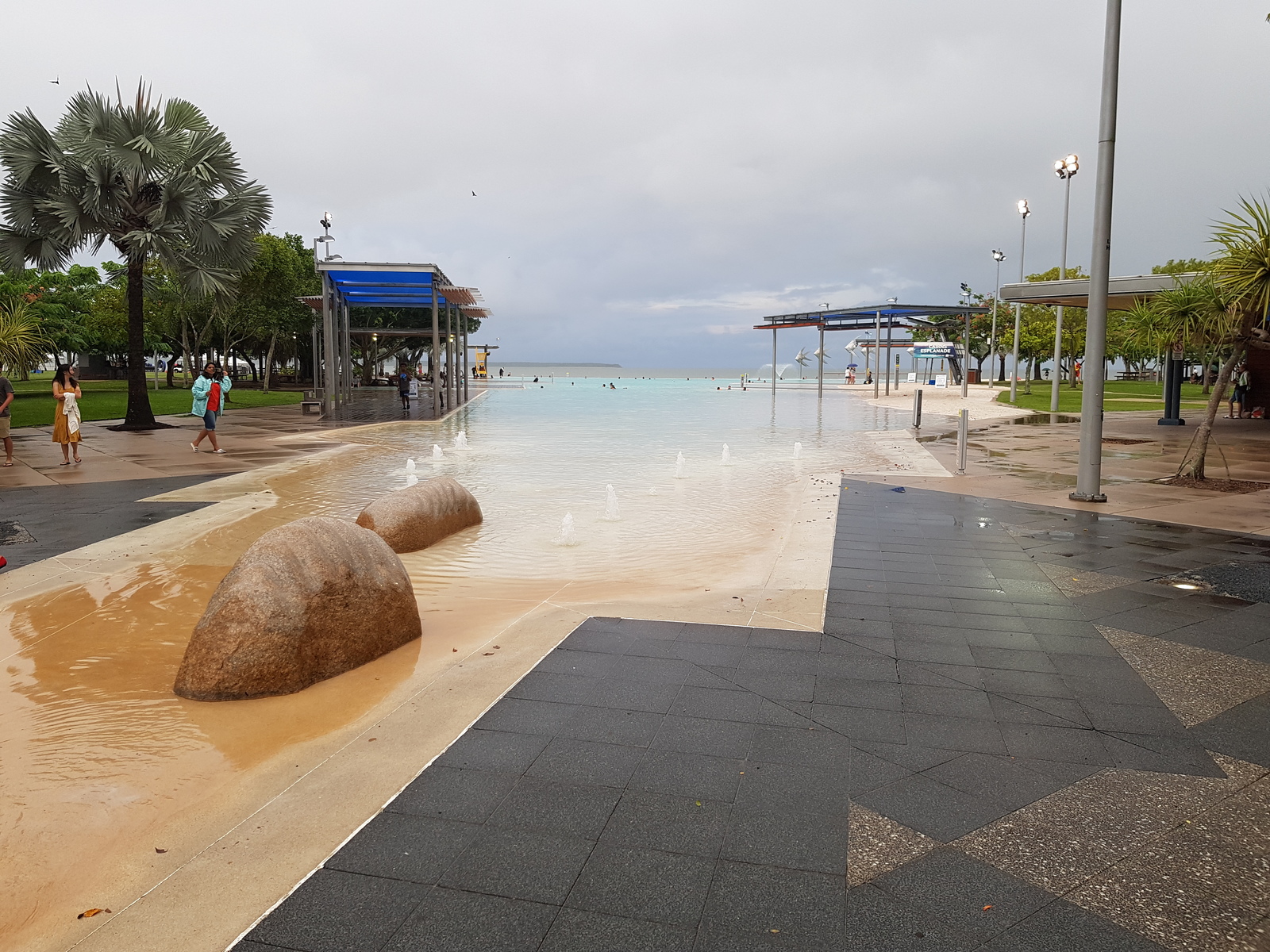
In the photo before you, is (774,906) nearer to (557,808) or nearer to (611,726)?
(557,808)

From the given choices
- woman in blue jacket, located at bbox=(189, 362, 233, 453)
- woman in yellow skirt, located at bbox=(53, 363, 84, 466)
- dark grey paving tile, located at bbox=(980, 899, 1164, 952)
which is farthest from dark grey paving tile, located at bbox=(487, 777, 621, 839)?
A: woman in yellow skirt, located at bbox=(53, 363, 84, 466)

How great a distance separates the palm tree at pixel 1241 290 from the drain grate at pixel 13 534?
1481cm

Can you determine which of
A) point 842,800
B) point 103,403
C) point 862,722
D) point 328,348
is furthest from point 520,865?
point 103,403

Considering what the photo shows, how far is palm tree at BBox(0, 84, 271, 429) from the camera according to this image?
22141 mm

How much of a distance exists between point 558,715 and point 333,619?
1686mm

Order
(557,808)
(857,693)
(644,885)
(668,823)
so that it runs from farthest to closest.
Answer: (857,693) → (557,808) → (668,823) → (644,885)

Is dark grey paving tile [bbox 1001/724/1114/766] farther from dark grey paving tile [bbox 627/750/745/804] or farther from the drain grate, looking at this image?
the drain grate

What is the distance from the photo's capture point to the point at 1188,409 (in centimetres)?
3266

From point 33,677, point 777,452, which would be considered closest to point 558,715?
point 33,677

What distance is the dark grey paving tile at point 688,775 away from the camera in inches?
139

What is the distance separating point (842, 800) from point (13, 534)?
9.66m

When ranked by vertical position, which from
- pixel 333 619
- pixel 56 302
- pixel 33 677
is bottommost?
pixel 33 677

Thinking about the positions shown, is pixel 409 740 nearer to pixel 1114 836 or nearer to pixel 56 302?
pixel 1114 836

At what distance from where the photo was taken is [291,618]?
4945mm
